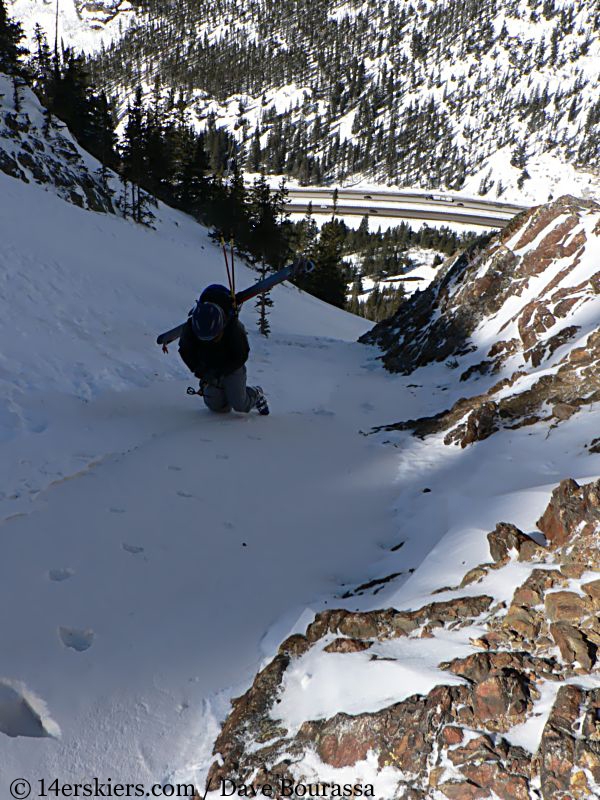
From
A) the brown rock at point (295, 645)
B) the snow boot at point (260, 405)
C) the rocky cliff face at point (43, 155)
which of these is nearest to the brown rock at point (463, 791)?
the brown rock at point (295, 645)

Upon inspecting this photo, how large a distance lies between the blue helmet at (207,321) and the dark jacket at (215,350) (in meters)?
0.41

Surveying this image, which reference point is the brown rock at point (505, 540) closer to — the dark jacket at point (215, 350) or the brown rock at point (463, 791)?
the brown rock at point (463, 791)

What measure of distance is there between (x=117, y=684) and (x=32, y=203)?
21.8 metres

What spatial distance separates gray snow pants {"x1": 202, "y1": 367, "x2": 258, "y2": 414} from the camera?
8680mm

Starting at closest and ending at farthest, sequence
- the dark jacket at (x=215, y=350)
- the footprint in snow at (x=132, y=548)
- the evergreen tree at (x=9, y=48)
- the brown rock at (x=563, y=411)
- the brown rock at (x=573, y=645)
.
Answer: the brown rock at (x=573, y=645), the footprint in snow at (x=132, y=548), the brown rock at (x=563, y=411), the dark jacket at (x=215, y=350), the evergreen tree at (x=9, y=48)

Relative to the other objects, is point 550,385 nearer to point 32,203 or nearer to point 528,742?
point 528,742

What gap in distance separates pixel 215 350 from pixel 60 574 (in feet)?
14.6

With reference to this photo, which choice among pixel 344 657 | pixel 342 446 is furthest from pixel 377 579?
pixel 342 446

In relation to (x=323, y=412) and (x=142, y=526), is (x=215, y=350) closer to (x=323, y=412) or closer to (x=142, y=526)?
(x=323, y=412)

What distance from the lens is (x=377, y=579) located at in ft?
14.9

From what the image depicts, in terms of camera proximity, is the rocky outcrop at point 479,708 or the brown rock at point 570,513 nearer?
the rocky outcrop at point 479,708

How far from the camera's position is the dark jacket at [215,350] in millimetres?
8039

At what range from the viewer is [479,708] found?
2.58m

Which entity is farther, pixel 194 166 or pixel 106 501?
pixel 194 166
